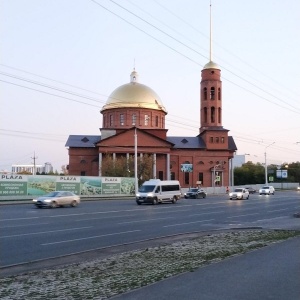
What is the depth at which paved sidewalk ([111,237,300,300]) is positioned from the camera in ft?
24.8

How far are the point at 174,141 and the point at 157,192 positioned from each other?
53348 mm

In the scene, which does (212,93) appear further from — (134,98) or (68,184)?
(68,184)

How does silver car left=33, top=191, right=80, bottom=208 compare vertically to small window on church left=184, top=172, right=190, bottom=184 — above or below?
below

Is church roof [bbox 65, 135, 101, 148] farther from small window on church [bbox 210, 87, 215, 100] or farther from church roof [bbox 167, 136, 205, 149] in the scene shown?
small window on church [bbox 210, 87, 215, 100]

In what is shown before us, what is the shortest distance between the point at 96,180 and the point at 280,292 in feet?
162

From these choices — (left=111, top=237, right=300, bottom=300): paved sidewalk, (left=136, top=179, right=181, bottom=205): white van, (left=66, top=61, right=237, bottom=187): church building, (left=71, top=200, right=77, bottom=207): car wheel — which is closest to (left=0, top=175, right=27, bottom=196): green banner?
(left=71, top=200, right=77, bottom=207): car wheel

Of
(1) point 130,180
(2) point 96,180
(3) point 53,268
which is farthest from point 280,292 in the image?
(1) point 130,180

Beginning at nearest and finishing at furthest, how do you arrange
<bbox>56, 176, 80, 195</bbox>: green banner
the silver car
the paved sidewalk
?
1. the paved sidewalk
2. the silver car
3. <bbox>56, 176, 80, 195</bbox>: green banner

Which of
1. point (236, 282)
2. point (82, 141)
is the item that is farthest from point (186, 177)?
point (236, 282)

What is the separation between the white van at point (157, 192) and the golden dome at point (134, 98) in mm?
47068

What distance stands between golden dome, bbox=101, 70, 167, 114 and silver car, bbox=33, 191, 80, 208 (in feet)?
181

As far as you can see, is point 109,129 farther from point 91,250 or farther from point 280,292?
point 280,292

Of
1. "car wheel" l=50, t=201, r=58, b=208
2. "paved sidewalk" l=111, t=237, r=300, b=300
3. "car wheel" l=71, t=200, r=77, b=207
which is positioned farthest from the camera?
"car wheel" l=71, t=200, r=77, b=207

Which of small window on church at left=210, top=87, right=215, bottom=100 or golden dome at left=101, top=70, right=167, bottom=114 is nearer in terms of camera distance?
golden dome at left=101, top=70, right=167, bottom=114
